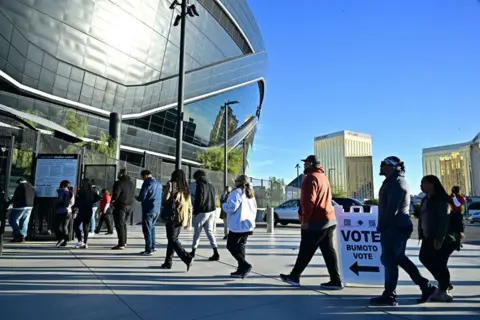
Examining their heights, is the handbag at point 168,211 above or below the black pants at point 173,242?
above

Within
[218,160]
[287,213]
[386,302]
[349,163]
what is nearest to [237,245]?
[386,302]

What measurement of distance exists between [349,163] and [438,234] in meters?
118

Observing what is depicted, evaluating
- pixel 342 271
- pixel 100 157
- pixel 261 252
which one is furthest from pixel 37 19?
pixel 342 271

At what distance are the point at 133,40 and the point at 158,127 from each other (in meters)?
9.76

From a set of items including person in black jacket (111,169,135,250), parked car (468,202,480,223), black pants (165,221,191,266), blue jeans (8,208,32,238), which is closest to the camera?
black pants (165,221,191,266)

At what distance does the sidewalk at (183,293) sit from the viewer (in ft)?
13.0

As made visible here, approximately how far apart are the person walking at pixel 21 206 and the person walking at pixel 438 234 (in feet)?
30.0

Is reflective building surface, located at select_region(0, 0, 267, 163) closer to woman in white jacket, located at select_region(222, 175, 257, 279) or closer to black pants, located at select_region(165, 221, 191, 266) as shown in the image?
black pants, located at select_region(165, 221, 191, 266)

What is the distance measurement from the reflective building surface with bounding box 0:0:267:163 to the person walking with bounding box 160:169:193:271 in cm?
2872

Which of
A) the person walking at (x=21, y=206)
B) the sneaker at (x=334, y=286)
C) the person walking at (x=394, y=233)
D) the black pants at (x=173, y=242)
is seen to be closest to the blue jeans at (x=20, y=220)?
the person walking at (x=21, y=206)

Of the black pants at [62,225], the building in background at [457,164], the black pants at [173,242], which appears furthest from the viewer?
the building in background at [457,164]

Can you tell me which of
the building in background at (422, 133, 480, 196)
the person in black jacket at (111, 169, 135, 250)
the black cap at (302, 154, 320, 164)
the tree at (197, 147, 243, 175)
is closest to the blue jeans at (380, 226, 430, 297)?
the black cap at (302, 154, 320, 164)

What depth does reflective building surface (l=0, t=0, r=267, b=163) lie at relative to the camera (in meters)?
31.9

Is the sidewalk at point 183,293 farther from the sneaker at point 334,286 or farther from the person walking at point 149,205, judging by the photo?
the person walking at point 149,205
